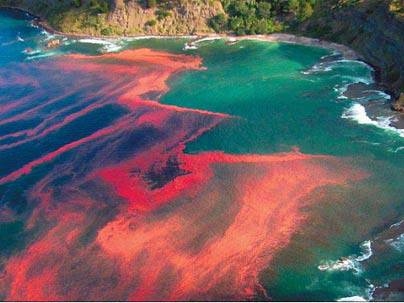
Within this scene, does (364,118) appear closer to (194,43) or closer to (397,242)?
(397,242)

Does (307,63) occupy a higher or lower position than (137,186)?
higher

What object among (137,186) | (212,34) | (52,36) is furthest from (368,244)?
(52,36)

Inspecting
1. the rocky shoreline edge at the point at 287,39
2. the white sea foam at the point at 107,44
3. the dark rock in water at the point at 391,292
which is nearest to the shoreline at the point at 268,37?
the rocky shoreline edge at the point at 287,39

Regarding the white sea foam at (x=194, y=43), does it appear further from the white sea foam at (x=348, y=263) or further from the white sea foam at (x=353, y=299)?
the white sea foam at (x=353, y=299)

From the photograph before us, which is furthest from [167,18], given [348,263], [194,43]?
[348,263]

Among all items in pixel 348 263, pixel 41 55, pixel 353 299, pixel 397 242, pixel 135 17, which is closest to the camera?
pixel 353 299

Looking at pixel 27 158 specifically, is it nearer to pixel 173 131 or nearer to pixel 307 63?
pixel 173 131
